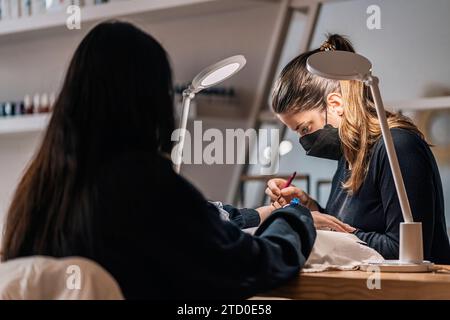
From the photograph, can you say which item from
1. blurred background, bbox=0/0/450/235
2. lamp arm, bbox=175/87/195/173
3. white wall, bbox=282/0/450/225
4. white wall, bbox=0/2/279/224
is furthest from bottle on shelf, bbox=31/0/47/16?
lamp arm, bbox=175/87/195/173

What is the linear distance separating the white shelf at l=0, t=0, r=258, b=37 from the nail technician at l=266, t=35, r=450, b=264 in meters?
1.39

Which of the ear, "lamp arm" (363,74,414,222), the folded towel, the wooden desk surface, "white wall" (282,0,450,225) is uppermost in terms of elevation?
"white wall" (282,0,450,225)

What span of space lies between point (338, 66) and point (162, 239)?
1.66 feet

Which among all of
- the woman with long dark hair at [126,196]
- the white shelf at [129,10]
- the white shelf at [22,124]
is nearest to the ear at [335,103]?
the woman with long dark hair at [126,196]

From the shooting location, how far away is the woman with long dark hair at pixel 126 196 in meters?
1.15

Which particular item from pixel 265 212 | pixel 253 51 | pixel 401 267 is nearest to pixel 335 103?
pixel 265 212

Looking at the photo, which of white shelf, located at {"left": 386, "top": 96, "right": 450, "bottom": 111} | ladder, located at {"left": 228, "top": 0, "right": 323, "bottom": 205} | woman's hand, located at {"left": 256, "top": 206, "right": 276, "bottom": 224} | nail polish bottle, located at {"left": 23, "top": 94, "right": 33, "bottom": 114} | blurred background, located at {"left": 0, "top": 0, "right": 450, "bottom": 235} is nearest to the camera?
woman's hand, located at {"left": 256, "top": 206, "right": 276, "bottom": 224}

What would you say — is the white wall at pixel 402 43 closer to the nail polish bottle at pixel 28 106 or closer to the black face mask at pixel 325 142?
the black face mask at pixel 325 142

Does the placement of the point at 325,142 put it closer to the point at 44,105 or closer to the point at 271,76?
the point at 271,76

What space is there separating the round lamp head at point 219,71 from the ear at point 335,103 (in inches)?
10.3

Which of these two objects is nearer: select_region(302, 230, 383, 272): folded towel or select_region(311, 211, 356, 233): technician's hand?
select_region(302, 230, 383, 272): folded towel

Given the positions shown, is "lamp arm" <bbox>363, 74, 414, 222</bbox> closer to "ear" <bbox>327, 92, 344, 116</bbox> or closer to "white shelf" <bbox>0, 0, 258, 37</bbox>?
"ear" <bbox>327, 92, 344, 116</bbox>

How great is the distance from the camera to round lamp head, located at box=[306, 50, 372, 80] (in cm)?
145

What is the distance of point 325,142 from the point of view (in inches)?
75.7
